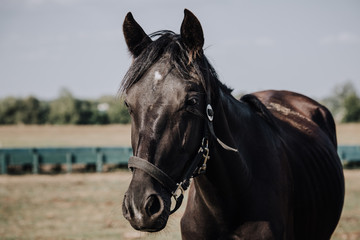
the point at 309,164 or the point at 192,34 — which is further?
the point at 309,164

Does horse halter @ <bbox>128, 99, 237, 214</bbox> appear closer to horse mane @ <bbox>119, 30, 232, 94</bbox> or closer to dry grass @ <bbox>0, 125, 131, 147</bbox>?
horse mane @ <bbox>119, 30, 232, 94</bbox>

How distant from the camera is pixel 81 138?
3250 centimetres

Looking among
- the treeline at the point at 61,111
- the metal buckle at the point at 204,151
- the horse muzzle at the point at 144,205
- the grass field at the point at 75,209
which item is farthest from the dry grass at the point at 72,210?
the treeline at the point at 61,111

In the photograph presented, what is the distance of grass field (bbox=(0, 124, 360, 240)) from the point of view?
7195mm

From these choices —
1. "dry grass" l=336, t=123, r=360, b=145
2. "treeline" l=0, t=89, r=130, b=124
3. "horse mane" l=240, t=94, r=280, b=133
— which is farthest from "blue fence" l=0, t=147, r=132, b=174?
"treeline" l=0, t=89, r=130, b=124

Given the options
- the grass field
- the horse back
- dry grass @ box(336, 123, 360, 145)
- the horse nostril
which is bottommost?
dry grass @ box(336, 123, 360, 145)

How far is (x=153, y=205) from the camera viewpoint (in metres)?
2.03

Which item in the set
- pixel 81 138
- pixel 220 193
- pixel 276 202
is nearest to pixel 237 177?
pixel 220 193

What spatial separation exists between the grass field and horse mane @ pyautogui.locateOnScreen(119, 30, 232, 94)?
99cm

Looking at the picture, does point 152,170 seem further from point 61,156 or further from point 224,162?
point 61,156

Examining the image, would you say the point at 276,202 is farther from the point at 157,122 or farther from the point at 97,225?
the point at 97,225

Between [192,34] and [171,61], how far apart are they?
0.21m

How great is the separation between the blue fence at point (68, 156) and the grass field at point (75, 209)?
0.63m

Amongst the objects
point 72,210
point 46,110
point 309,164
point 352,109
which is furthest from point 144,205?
point 46,110
